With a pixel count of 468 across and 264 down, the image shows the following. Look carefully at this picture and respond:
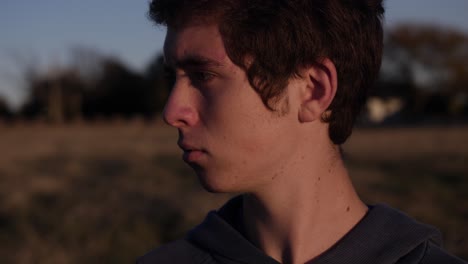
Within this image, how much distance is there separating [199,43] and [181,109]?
0.22 metres

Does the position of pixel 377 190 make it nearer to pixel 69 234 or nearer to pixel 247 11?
pixel 69 234

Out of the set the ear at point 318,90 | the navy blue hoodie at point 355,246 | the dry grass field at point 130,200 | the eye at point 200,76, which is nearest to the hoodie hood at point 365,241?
the navy blue hoodie at point 355,246

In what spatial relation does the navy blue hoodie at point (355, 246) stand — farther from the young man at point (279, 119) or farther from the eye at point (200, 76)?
the eye at point (200, 76)

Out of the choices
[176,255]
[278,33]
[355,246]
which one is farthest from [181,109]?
[355,246]

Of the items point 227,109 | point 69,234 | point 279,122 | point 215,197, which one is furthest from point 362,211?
point 215,197

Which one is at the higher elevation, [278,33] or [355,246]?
[278,33]

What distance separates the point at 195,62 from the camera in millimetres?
1867

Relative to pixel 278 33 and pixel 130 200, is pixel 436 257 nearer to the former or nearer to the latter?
pixel 278 33

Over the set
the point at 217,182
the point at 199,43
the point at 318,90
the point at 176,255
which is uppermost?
the point at 199,43

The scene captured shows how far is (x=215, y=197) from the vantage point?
8.91 meters

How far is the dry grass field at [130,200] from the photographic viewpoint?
23.6 ft

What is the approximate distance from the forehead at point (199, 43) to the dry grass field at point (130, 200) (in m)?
4.53

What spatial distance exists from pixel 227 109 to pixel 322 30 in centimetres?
40

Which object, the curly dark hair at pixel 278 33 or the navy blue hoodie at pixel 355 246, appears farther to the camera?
the curly dark hair at pixel 278 33
